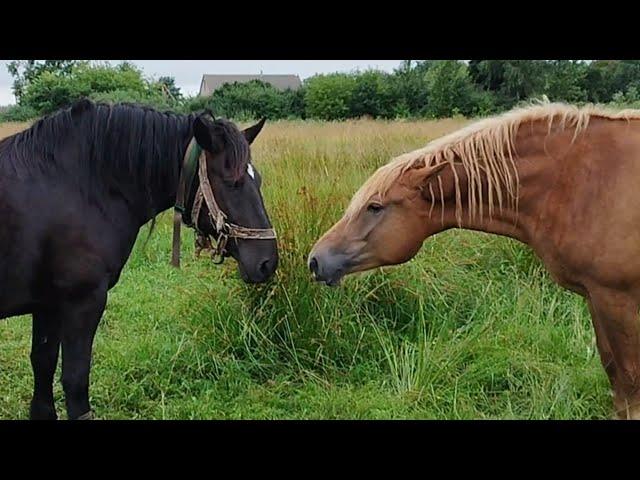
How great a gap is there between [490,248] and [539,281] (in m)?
0.57

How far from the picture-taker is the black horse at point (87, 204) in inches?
104

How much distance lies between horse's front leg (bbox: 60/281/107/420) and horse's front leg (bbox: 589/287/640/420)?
243 cm

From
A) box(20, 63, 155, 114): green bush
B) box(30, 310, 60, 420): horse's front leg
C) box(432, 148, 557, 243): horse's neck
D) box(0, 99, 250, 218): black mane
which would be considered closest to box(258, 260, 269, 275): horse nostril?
box(0, 99, 250, 218): black mane

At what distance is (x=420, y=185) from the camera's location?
2967 mm

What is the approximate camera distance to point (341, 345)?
12.7 ft

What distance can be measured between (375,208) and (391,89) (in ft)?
62.7

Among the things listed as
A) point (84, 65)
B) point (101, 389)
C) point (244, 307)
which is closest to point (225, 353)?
point (244, 307)

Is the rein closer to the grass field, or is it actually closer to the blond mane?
the blond mane

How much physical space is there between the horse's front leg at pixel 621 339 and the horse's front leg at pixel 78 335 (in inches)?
95.7

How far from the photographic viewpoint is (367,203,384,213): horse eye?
2.99 metres

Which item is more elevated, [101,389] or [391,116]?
[391,116]

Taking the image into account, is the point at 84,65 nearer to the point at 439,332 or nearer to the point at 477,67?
the point at 477,67

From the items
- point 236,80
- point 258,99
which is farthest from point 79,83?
point 236,80

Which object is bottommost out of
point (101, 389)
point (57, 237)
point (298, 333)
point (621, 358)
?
point (101, 389)
